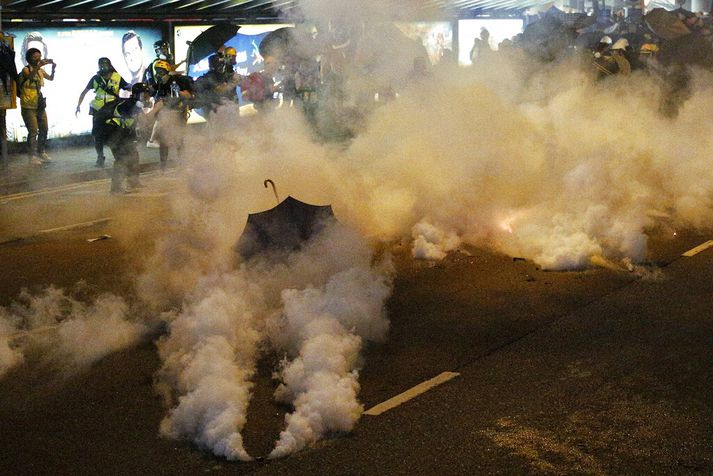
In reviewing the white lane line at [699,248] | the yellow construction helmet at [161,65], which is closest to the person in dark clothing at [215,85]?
the yellow construction helmet at [161,65]

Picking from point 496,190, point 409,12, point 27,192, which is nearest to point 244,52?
point 27,192

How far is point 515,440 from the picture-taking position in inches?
185

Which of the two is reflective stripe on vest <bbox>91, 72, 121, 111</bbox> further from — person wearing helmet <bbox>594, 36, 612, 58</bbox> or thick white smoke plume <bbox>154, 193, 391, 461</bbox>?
person wearing helmet <bbox>594, 36, 612, 58</bbox>

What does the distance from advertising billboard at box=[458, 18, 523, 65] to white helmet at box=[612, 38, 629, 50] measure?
196cm

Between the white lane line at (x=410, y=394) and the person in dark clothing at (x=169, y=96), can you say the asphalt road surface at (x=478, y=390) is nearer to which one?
the white lane line at (x=410, y=394)

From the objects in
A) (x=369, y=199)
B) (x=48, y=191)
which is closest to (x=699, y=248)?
(x=369, y=199)

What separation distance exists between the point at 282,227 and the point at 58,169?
885 centimetres

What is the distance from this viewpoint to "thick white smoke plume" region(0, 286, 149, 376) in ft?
19.6

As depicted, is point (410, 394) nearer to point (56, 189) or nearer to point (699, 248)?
point (699, 248)

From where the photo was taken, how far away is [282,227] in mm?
7668

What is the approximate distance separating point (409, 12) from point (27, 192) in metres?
5.76

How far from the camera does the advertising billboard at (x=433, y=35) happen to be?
11116mm

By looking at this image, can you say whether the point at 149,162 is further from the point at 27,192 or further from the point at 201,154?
the point at 201,154

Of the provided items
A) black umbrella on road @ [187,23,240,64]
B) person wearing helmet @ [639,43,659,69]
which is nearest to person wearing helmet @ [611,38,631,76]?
person wearing helmet @ [639,43,659,69]
